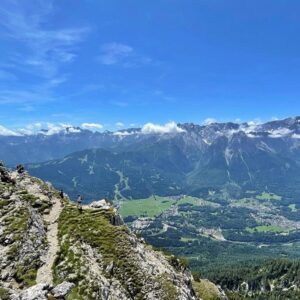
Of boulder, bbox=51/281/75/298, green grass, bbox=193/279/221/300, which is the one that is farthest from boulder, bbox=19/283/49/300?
green grass, bbox=193/279/221/300

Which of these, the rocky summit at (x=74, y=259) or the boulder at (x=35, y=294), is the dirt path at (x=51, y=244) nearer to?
the rocky summit at (x=74, y=259)

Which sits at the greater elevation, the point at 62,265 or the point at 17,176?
the point at 17,176

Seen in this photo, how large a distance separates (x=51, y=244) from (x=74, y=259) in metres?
7.87

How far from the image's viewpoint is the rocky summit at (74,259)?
58.0 meters

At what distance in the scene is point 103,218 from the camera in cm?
7894

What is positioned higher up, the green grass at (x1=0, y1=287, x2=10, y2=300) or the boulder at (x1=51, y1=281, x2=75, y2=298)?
the green grass at (x1=0, y1=287, x2=10, y2=300)

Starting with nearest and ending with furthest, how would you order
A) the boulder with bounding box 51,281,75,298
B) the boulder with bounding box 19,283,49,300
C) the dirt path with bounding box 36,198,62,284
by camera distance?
the boulder with bounding box 19,283,49,300
the boulder with bounding box 51,281,75,298
the dirt path with bounding box 36,198,62,284

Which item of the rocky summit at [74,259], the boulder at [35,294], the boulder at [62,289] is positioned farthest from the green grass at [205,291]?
the boulder at [35,294]

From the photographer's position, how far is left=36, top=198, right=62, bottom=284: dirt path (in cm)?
6007

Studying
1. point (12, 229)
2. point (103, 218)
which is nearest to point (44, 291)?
point (12, 229)

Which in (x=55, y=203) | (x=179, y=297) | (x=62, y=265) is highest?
(x=55, y=203)

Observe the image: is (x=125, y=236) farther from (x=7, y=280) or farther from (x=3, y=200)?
(x=3, y=200)

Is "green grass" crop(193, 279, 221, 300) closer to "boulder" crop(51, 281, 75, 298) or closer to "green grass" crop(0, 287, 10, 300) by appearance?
"boulder" crop(51, 281, 75, 298)

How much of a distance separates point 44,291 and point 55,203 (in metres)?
44.6
